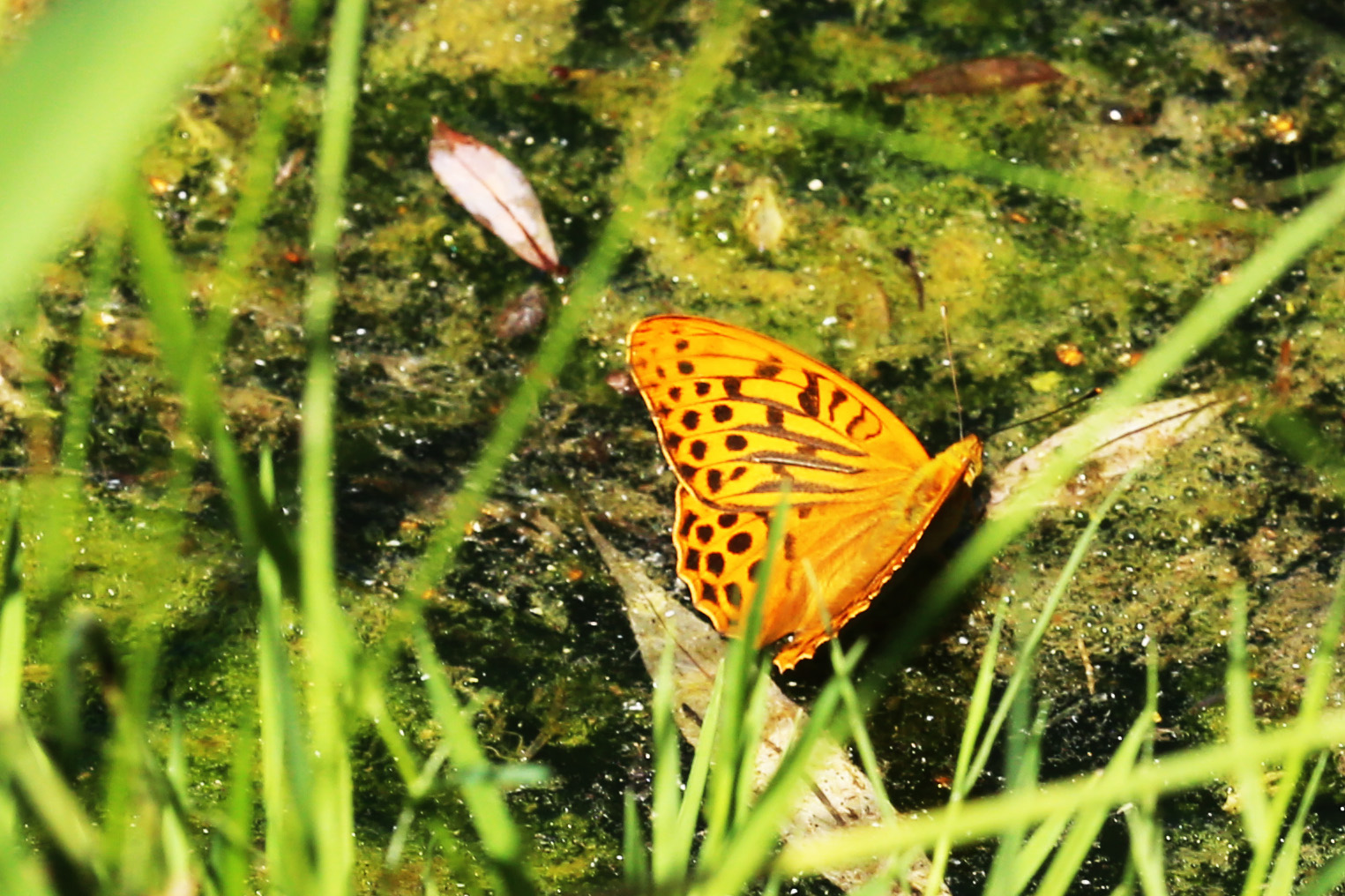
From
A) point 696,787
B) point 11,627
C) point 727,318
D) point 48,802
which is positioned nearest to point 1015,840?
point 696,787

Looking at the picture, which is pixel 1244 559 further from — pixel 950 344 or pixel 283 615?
pixel 283 615

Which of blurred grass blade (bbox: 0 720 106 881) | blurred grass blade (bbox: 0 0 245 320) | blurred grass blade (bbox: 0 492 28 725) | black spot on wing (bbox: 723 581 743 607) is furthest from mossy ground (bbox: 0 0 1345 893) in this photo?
blurred grass blade (bbox: 0 0 245 320)

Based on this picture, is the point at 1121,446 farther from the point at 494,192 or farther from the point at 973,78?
the point at 494,192

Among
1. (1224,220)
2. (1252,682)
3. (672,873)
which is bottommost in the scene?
(1252,682)

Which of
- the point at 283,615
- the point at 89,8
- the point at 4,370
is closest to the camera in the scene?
the point at 89,8

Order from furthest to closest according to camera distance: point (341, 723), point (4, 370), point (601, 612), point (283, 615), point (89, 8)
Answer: point (4, 370)
point (601, 612)
point (283, 615)
point (341, 723)
point (89, 8)

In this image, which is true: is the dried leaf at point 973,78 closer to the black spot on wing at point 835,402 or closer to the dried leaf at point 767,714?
the black spot on wing at point 835,402

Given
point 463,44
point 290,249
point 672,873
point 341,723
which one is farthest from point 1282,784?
point 463,44
